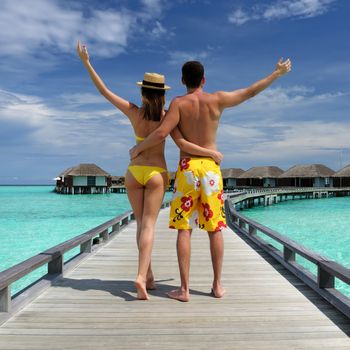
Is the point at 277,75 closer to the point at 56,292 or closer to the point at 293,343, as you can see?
the point at 293,343

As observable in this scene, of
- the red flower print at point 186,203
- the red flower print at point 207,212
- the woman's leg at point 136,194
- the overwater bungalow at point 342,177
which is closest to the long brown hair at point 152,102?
the woman's leg at point 136,194

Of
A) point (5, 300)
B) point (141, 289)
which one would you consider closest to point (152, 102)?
point (141, 289)

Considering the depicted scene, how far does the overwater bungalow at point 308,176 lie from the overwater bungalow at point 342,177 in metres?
0.93

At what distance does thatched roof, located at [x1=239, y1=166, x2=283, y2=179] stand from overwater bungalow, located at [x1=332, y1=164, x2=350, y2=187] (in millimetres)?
9176

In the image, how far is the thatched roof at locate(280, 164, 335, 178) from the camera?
62.4 m

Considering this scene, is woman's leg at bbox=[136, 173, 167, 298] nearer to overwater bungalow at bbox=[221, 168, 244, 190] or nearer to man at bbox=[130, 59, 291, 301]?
man at bbox=[130, 59, 291, 301]

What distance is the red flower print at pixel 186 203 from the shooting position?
3261 mm

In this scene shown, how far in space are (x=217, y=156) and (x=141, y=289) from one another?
4.21 feet

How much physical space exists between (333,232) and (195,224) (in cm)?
1826

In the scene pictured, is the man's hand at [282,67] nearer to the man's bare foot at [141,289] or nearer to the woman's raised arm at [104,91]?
the woman's raised arm at [104,91]

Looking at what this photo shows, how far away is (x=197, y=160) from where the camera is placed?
10.7ft

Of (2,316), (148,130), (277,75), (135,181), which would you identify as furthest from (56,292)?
(277,75)

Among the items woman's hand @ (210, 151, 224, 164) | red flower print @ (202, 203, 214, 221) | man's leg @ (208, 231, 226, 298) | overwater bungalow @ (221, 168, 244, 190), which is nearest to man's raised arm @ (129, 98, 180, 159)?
woman's hand @ (210, 151, 224, 164)

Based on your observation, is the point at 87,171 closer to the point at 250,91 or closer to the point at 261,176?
the point at 261,176
